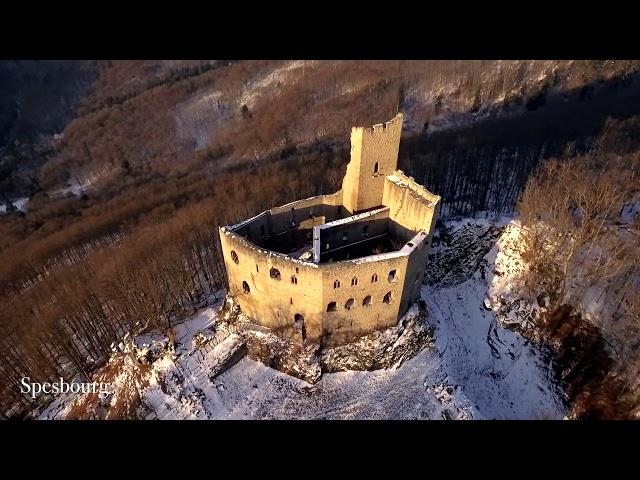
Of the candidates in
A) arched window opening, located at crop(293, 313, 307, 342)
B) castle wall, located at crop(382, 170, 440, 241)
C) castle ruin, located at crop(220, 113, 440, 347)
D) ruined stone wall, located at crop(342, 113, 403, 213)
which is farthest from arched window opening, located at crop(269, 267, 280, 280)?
castle wall, located at crop(382, 170, 440, 241)

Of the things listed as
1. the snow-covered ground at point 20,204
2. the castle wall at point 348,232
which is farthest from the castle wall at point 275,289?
the snow-covered ground at point 20,204

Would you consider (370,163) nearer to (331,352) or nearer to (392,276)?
(392,276)

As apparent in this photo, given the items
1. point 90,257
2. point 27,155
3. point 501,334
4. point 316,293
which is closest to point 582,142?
point 501,334

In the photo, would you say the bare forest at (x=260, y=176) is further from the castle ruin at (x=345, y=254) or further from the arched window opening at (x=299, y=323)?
the arched window opening at (x=299, y=323)

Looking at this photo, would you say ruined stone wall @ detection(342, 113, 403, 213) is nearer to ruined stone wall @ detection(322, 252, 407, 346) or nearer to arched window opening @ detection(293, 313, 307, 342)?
ruined stone wall @ detection(322, 252, 407, 346)

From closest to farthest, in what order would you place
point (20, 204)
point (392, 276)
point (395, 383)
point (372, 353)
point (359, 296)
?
point (392, 276) → point (359, 296) → point (395, 383) → point (372, 353) → point (20, 204)

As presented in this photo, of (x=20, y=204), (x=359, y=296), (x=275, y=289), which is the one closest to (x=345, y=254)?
(x=359, y=296)
